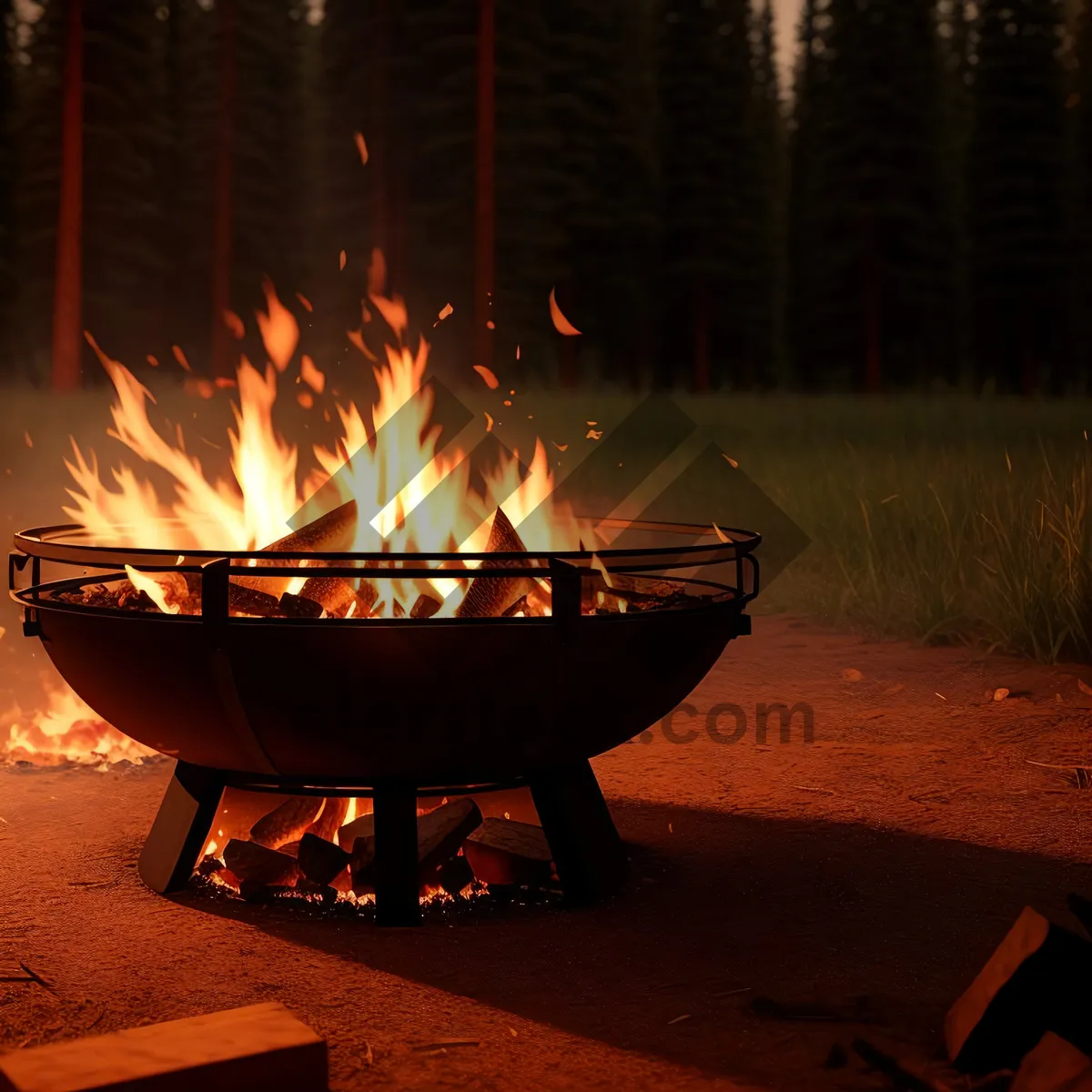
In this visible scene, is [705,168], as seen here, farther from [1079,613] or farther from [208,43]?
[1079,613]

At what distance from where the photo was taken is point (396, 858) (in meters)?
2.97

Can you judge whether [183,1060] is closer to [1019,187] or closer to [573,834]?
[573,834]

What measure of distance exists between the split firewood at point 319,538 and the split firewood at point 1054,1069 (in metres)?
1.75

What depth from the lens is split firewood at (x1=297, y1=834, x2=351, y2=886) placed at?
315 centimetres

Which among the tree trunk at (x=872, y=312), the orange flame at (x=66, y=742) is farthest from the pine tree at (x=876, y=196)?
the orange flame at (x=66, y=742)

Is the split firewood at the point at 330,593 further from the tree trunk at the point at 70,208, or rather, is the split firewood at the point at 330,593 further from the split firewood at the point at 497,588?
the tree trunk at the point at 70,208

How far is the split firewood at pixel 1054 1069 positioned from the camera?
2057 mm

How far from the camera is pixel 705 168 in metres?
29.2

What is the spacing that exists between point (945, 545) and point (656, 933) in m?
4.60

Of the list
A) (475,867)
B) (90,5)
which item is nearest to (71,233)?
(90,5)

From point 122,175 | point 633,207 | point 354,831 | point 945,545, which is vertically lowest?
point 354,831

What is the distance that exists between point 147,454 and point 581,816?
4.77 ft

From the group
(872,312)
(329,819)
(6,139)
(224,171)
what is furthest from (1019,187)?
(329,819)

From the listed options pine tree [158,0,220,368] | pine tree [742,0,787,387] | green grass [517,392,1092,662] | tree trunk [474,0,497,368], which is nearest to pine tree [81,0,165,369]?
pine tree [158,0,220,368]
